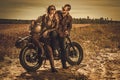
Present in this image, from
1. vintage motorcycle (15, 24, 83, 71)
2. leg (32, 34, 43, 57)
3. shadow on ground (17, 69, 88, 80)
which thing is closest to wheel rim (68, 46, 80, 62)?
vintage motorcycle (15, 24, 83, 71)

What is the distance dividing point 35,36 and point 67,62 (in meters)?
1.94

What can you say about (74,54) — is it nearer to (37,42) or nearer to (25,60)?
(37,42)

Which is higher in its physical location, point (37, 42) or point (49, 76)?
point (37, 42)

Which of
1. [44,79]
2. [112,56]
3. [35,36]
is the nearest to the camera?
[44,79]

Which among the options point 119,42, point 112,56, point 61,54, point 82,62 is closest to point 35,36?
point 61,54

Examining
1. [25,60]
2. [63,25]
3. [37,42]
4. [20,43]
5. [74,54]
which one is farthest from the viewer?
[74,54]

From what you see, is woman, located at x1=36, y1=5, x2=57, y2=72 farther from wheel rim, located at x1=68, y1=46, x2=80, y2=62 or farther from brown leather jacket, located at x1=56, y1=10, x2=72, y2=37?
wheel rim, located at x1=68, y1=46, x2=80, y2=62

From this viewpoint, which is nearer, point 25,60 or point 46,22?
point 25,60

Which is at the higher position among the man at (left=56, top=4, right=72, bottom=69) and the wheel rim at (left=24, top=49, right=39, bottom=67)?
the man at (left=56, top=4, right=72, bottom=69)

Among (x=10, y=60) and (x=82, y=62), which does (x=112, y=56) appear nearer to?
(x=82, y=62)

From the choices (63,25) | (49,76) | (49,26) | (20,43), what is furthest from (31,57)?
(63,25)

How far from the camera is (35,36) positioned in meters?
8.84

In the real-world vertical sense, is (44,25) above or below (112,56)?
above

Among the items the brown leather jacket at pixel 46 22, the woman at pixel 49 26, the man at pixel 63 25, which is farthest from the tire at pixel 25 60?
the man at pixel 63 25
